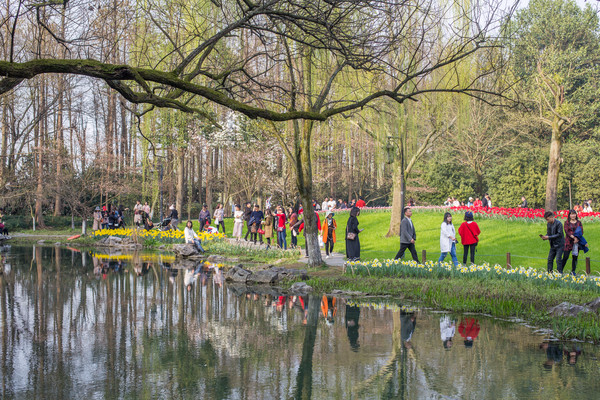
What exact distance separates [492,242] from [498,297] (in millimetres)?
12692

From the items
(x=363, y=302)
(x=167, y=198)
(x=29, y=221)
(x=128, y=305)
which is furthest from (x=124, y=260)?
(x=167, y=198)

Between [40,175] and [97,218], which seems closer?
[40,175]

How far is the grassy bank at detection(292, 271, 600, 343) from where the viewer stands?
28.4 ft

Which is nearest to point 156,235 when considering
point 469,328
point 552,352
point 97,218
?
point 97,218

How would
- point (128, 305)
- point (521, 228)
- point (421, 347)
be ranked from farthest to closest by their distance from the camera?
1. point (521, 228)
2. point (128, 305)
3. point (421, 347)

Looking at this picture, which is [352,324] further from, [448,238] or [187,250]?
[187,250]

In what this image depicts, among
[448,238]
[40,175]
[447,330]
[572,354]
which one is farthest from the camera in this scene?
[40,175]

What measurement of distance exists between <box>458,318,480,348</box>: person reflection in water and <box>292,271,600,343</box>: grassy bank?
2.88 ft

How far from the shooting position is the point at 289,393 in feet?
18.9

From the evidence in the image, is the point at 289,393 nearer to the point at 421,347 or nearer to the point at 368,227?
the point at 421,347

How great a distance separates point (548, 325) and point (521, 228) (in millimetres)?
16340

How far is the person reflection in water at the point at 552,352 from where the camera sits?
7.02 meters

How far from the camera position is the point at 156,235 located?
28.3m

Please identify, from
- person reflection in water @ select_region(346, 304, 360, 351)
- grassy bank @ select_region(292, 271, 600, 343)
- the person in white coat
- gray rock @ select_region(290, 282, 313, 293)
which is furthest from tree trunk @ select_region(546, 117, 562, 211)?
person reflection in water @ select_region(346, 304, 360, 351)
